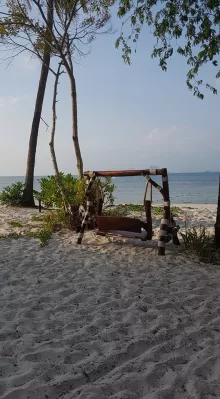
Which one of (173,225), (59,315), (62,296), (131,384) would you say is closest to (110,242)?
(173,225)

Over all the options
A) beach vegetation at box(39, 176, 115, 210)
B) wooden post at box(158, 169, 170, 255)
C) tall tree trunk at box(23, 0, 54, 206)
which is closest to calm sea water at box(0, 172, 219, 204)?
beach vegetation at box(39, 176, 115, 210)

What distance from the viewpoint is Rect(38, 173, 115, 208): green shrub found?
7703 millimetres

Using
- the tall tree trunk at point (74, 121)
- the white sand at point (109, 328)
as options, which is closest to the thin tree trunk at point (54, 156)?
the tall tree trunk at point (74, 121)

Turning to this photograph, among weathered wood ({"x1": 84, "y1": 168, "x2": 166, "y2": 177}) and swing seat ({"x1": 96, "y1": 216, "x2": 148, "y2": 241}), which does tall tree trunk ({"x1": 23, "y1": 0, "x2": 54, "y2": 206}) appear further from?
swing seat ({"x1": 96, "y1": 216, "x2": 148, "y2": 241})

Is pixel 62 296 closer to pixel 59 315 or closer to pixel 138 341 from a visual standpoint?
pixel 59 315

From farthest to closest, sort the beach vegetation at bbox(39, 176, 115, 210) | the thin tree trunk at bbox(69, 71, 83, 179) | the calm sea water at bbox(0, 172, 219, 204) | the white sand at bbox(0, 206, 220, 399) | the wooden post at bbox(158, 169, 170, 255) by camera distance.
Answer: the calm sea water at bbox(0, 172, 219, 204) < the thin tree trunk at bbox(69, 71, 83, 179) < the beach vegetation at bbox(39, 176, 115, 210) < the wooden post at bbox(158, 169, 170, 255) < the white sand at bbox(0, 206, 220, 399)

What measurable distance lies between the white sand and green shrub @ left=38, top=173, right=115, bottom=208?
251 cm

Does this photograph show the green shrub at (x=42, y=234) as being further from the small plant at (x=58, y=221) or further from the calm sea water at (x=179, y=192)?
the calm sea water at (x=179, y=192)

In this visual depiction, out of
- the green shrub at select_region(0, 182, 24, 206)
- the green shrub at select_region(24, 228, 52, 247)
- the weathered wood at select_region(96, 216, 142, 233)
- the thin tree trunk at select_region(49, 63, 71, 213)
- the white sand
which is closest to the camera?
the white sand

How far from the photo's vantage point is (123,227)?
5.85 meters

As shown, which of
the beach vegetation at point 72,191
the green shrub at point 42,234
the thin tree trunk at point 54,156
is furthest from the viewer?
the thin tree trunk at point 54,156

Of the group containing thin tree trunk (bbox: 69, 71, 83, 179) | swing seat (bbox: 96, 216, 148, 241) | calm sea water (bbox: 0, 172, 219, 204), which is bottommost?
calm sea water (bbox: 0, 172, 219, 204)

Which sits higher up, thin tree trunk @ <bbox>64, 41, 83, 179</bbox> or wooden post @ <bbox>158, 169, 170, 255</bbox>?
thin tree trunk @ <bbox>64, 41, 83, 179</bbox>

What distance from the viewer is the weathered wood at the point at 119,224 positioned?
5.73m
